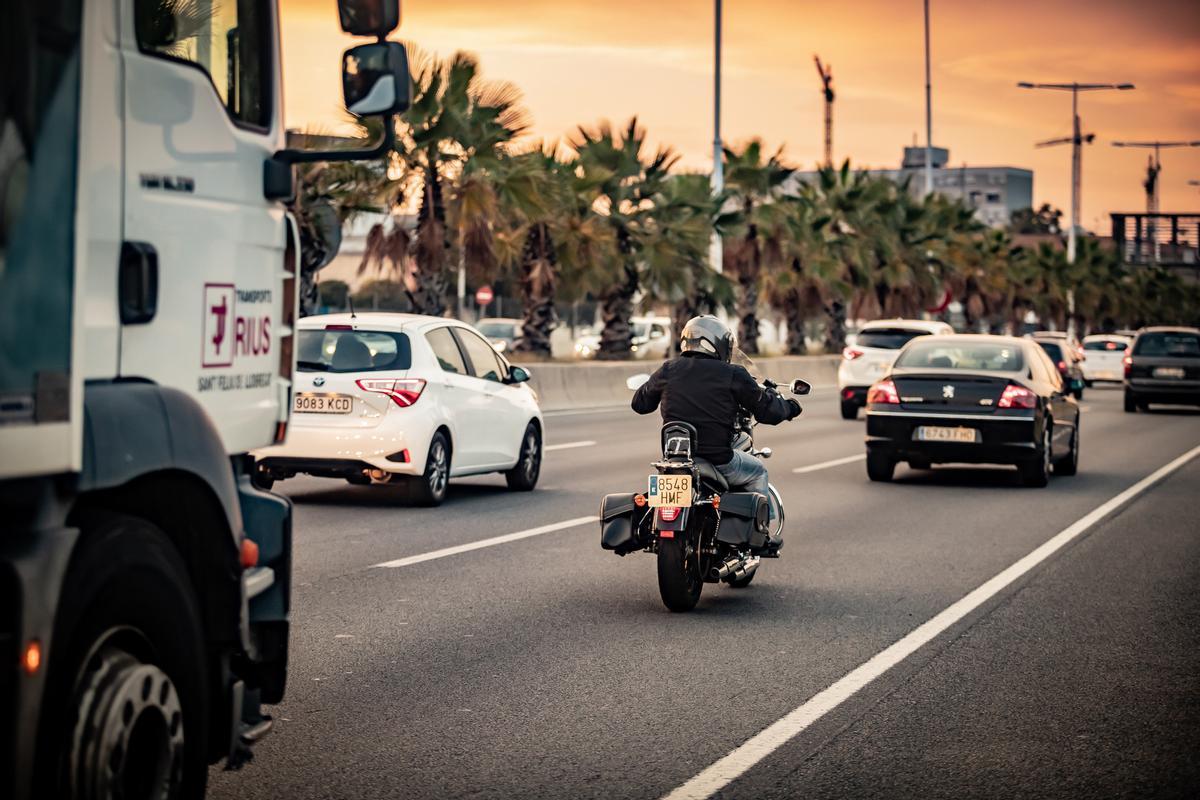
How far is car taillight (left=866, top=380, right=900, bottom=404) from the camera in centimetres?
1775

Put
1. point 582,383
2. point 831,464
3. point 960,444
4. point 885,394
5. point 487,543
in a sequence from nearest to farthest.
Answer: point 487,543 < point 960,444 < point 885,394 < point 831,464 < point 582,383

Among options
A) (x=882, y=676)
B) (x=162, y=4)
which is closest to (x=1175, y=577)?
(x=882, y=676)

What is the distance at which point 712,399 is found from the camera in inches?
380

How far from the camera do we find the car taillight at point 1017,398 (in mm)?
17453

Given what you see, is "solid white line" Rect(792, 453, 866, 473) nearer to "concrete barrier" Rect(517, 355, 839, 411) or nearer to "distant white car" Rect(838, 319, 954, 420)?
"distant white car" Rect(838, 319, 954, 420)

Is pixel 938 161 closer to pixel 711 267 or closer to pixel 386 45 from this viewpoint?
pixel 711 267

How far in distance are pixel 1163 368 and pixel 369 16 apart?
104 ft

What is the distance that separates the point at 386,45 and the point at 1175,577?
306 inches

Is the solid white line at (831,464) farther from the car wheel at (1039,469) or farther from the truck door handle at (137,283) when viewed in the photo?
the truck door handle at (137,283)

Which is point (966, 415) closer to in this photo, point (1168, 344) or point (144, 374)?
point (144, 374)

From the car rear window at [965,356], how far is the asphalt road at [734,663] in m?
3.38

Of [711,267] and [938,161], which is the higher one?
[938,161]

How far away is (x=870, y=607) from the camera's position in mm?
9852

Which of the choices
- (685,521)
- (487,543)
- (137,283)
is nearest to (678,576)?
(685,521)
